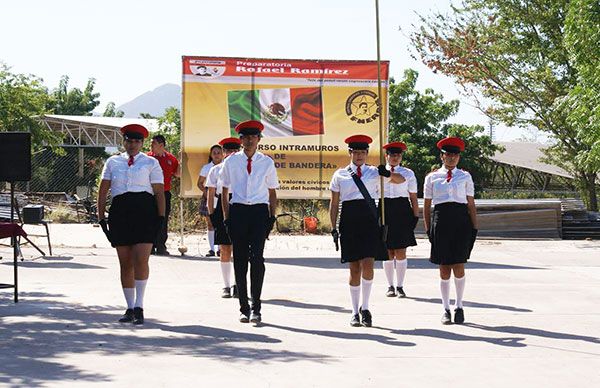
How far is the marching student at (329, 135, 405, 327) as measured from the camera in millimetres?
10914

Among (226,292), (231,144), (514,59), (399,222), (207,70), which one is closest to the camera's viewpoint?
(226,292)

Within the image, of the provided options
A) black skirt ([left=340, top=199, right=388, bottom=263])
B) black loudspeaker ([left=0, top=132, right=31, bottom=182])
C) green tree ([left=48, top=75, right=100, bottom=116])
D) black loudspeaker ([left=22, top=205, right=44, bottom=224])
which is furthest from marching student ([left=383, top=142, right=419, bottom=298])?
green tree ([left=48, top=75, right=100, bottom=116])

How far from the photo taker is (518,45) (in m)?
28.0

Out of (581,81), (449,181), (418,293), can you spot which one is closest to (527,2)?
(581,81)

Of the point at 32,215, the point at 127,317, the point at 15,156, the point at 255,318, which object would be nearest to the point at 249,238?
the point at 255,318

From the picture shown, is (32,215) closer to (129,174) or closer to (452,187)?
(129,174)

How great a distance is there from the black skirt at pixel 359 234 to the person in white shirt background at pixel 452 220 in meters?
0.69

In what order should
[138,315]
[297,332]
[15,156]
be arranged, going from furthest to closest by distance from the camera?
[15,156]
[138,315]
[297,332]

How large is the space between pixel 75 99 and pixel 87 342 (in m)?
60.1

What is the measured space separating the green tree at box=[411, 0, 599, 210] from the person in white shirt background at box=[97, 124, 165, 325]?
17538mm

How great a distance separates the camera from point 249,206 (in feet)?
36.6

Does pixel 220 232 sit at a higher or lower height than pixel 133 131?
lower

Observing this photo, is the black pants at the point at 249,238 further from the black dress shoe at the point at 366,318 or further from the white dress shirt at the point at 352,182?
the black dress shoe at the point at 366,318

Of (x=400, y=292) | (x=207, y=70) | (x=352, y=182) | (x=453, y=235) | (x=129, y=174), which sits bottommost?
(x=400, y=292)
